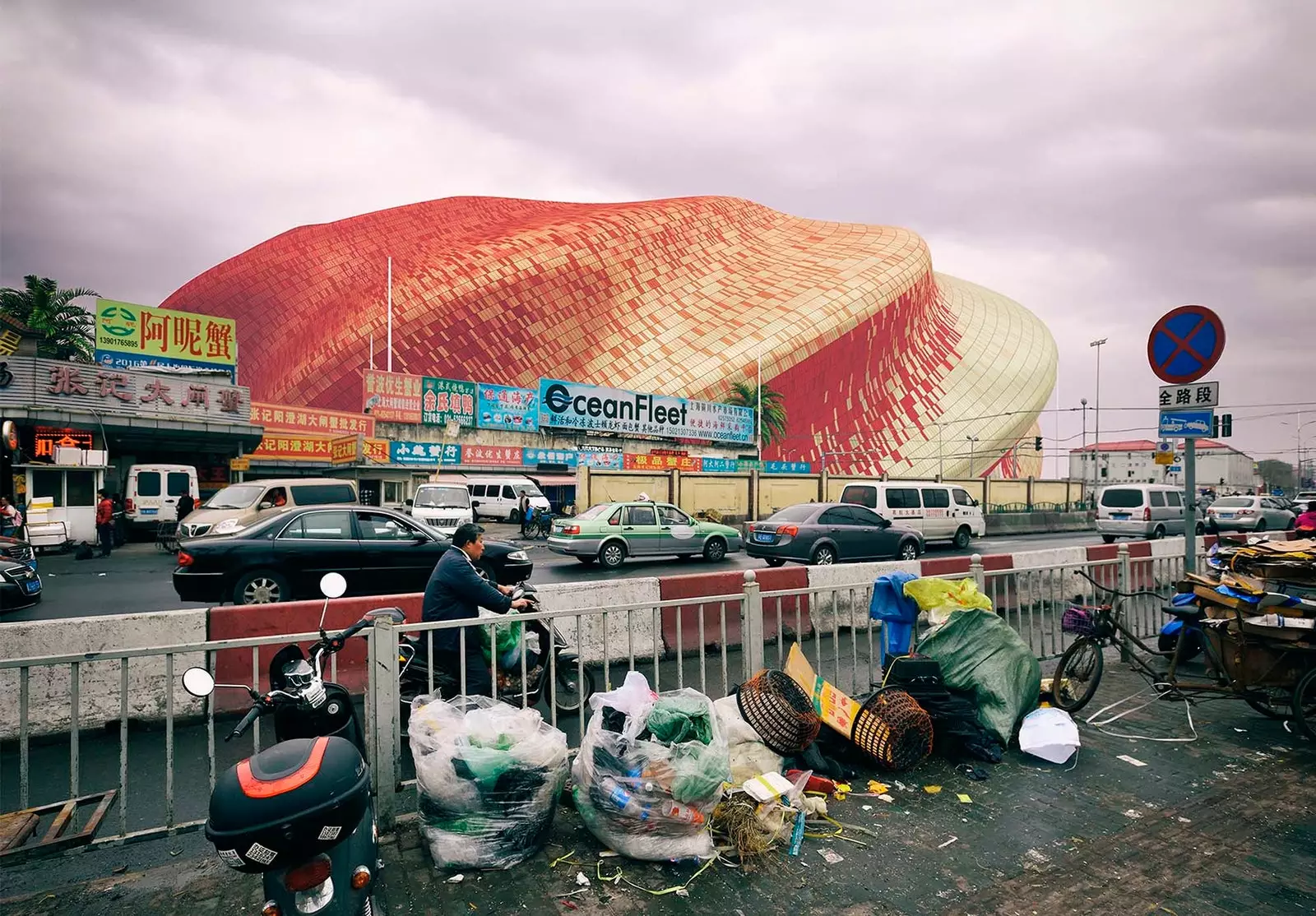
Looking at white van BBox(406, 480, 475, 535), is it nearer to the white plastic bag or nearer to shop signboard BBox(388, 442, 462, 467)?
shop signboard BBox(388, 442, 462, 467)

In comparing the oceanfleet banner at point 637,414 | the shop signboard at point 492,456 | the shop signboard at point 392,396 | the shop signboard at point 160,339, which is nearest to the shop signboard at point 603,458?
the oceanfleet banner at point 637,414

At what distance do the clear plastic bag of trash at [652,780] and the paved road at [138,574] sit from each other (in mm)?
Result: 7572

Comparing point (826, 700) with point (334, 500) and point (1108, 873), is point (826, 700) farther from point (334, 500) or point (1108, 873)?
point (334, 500)

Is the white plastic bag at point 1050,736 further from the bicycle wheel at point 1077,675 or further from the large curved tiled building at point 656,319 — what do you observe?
the large curved tiled building at point 656,319

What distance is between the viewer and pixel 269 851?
7.41 feet

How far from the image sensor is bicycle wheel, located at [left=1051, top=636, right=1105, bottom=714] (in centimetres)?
537

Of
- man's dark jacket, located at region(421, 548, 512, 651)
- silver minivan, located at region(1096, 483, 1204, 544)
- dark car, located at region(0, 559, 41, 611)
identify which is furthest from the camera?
silver minivan, located at region(1096, 483, 1204, 544)

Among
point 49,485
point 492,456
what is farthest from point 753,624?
point 492,456

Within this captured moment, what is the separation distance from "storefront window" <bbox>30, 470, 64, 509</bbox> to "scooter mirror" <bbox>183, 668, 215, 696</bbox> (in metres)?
23.0

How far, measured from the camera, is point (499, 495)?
1095 inches

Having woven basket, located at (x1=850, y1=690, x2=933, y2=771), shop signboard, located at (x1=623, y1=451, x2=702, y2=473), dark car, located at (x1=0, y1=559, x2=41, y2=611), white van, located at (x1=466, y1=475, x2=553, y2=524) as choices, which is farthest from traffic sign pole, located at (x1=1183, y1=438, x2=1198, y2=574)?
shop signboard, located at (x1=623, y1=451, x2=702, y2=473)

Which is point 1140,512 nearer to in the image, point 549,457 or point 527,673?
point 527,673

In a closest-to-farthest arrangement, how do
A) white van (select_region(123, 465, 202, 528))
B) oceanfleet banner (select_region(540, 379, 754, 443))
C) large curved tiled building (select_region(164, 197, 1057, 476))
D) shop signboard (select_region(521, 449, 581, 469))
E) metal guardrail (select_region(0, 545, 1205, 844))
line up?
metal guardrail (select_region(0, 545, 1205, 844)) → white van (select_region(123, 465, 202, 528)) → shop signboard (select_region(521, 449, 581, 469)) → oceanfleet banner (select_region(540, 379, 754, 443)) → large curved tiled building (select_region(164, 197, 1057, 476))

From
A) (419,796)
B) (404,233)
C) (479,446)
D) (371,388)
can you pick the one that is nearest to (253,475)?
(371,388)
